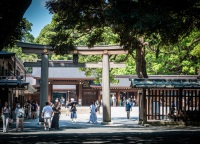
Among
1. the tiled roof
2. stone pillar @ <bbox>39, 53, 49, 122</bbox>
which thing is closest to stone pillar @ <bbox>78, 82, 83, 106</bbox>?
the tiled roof

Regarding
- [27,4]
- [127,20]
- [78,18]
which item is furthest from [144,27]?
[27,4]

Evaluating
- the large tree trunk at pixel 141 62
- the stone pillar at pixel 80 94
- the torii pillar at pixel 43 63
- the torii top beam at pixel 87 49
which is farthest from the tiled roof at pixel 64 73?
the torii pillar at pixel 43 63

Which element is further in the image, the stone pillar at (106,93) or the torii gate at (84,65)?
the stone pillar at (106,93)

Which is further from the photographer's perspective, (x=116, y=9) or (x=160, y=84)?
(x=160, y=84)

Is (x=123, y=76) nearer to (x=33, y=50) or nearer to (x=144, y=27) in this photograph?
(x=33, y=50)

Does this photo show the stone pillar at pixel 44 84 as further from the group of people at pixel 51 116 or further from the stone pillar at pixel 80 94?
→ the stone pillar at pixel 80 94

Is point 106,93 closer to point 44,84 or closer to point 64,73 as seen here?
point 44,84

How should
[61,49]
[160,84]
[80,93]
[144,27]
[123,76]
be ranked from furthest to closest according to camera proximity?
[123,76] → [80,93] → [160,84] → [61,49] → [144,27]

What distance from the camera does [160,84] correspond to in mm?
21875

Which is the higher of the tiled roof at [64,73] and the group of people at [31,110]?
the tiled roof at [64,73]

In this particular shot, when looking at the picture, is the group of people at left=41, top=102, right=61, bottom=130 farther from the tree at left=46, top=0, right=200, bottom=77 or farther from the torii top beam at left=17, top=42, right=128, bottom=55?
the tree at left=46, top=0, right=200, bottom=77

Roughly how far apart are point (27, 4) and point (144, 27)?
6050mm

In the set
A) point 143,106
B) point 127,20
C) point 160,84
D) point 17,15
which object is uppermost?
point 127,20

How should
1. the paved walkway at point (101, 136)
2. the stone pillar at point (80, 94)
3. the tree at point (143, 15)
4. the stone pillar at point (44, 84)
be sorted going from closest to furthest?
the tree at point (143, 15)
the paved walkway at point (101, 136)
the stone pillar at point (44, 84)
the stone pillar at point (80, 94)
